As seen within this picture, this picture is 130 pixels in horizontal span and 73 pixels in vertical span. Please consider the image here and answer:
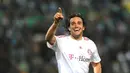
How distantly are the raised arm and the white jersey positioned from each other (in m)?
0.13

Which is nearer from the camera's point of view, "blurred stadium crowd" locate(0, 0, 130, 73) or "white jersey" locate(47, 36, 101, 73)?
"white jersey" locate(47, 36, 101, 73)

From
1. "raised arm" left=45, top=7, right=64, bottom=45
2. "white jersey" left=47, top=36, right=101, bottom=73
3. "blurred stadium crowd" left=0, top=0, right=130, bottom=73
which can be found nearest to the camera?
"raised arm" left=45, top=7, right=64, bottom=45

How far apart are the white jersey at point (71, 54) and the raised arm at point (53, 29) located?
5.0 inches

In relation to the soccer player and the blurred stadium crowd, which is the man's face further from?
the blurred stadium crowd

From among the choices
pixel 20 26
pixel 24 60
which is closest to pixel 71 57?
pixel 24 60

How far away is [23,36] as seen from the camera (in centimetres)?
1229

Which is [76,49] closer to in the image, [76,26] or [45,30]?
[76,26]

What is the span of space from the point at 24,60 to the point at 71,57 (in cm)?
504

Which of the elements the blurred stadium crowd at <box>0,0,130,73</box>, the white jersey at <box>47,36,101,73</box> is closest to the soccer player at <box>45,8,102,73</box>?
the white jersey at <box>47,36,101,73</box>

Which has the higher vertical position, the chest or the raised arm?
the raised arm

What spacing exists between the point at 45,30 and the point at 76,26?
5.67 m

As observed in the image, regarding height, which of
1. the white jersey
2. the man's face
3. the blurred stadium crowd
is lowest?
the blurred stadium crowd

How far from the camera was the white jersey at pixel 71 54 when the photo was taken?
274 inches

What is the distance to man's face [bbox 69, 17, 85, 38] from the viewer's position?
6987 mm
